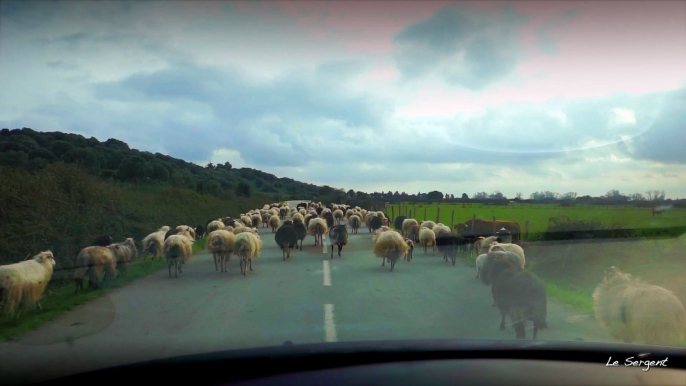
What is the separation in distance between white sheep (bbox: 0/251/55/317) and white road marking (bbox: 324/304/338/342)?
531 cm

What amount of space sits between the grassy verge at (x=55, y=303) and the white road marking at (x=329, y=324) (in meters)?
4.46

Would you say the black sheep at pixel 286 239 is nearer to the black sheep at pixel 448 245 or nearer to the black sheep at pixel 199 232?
the black sheep at pixel 448 245

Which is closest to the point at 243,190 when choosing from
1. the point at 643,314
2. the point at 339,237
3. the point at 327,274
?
the point at 339,237

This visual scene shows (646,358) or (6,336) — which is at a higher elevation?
(646,358)

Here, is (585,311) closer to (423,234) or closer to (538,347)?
(538,347)

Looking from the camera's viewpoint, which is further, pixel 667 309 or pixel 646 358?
pixel 667 309

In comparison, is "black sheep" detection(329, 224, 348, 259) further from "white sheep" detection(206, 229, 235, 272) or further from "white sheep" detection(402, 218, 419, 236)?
"white sheep" detection(402, 218, 419, 236)

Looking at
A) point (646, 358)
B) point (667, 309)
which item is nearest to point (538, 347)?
point (646, 358)

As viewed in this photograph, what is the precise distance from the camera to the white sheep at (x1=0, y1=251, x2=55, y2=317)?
9492mm

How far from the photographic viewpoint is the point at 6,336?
8.09m

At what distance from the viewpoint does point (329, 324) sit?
817 cm

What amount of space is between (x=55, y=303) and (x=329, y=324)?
241 inches

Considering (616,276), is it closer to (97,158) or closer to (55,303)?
(55,303)

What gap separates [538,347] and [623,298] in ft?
12.7
